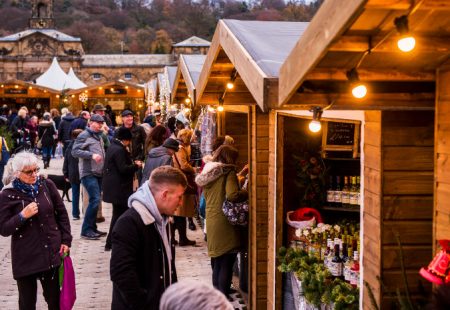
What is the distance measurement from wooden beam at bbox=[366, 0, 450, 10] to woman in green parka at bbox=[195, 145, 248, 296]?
3.99 m

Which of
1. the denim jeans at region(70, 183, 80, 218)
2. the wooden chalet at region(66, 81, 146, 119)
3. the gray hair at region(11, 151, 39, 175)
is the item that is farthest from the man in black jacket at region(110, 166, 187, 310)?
the wooden chalet at region(66, 81, 146, 119)

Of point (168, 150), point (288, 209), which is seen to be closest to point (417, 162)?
point (288, 209)

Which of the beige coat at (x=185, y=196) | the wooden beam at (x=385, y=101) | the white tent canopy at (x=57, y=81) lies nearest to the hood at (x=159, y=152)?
the beige coat at (x=185, y=196)

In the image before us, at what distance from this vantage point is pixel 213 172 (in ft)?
21.0

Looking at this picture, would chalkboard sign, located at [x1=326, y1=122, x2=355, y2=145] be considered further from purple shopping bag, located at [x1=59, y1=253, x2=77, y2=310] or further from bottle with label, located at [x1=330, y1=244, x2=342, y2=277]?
purple shopping bag, located at [x1=59, y1=253, x2=77, y2=310]

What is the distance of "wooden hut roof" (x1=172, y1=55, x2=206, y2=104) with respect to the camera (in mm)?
8438

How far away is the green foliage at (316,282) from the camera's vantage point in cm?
459

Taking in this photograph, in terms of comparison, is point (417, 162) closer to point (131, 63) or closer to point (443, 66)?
point (443, 66)

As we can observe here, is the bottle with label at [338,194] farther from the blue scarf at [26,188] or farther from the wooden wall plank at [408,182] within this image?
the blue scarf at [26,188]

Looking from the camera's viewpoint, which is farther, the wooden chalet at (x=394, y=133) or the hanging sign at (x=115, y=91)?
the hanging sign at (x=115, y=91)

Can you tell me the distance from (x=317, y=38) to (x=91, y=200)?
23.9ft

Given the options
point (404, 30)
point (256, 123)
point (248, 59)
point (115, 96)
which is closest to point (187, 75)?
point (256, 123)

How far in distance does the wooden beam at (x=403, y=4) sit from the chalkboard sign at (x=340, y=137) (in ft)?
12.1

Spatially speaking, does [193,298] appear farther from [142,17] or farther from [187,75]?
[142,17]
